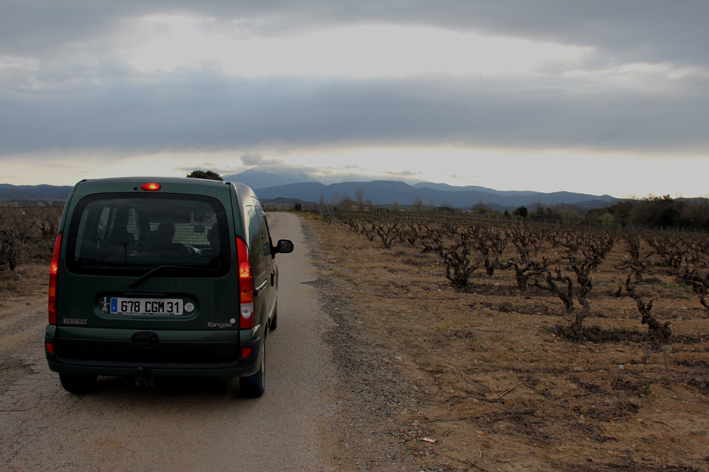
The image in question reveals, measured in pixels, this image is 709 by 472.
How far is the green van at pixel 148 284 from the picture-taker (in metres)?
3.44

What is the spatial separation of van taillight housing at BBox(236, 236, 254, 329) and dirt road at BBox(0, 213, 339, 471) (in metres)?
0.83

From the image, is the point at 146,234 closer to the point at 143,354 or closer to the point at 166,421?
the point at 143,354

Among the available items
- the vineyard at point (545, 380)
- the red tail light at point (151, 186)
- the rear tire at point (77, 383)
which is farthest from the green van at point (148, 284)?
the vineyard at point (545, 380)

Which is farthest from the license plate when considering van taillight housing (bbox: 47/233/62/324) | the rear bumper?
van taillight housing (bbox: 47/233/62/324)

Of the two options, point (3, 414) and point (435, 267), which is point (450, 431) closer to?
point (3, 414)

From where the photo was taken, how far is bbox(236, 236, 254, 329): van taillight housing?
3.56 metres

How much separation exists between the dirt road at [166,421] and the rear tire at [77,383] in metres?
0.07

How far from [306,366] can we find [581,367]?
310cm

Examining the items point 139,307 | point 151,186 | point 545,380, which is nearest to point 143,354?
point 139,307

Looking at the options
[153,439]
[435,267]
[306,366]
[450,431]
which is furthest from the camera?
[435,267]

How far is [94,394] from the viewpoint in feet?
13.0

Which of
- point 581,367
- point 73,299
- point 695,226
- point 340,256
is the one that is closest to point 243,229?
point 73,299

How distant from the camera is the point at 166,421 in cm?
354

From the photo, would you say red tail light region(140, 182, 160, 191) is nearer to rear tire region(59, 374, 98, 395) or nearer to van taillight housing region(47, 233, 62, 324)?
van taillight housing region(47, 233, 62, 324)
